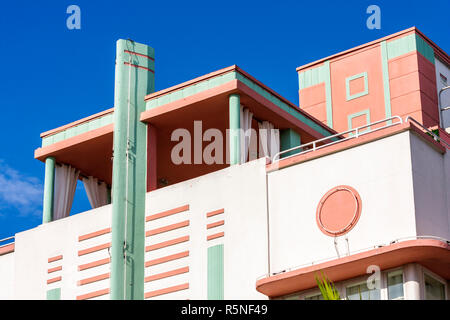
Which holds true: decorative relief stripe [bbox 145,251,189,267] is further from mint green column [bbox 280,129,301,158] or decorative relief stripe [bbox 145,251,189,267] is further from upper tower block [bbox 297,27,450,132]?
upper tower block [bbox 297,27,450,132]

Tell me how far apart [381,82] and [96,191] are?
13641 mm

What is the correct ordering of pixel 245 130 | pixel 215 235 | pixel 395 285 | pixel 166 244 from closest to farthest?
pixel 395 285 → pixel 215 235 → pixel 166 244 → pixel 245 130

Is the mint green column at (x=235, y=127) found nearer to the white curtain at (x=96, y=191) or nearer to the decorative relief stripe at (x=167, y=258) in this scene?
the decorative relief stripe at (x=167, y=258)

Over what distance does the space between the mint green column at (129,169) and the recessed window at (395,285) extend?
31.3 ft

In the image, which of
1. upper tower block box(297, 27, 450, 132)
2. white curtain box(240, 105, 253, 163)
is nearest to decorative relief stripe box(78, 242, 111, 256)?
white curtain box(240, 105, 253, 163)

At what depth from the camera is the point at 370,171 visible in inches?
1280

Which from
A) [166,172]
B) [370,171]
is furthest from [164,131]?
[370,171]

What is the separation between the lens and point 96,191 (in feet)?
143

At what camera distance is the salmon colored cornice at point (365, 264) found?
Answer: 30188 mm

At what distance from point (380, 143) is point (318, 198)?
8.54 ft

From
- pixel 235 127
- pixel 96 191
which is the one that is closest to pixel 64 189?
pixel 96 191

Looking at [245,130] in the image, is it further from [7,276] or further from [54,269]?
[7,276]

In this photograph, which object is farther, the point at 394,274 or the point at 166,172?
the point at 166,172
